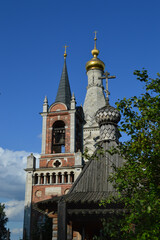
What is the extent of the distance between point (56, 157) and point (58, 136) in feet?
7.75

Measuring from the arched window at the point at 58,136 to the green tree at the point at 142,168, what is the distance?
18661 millimetres

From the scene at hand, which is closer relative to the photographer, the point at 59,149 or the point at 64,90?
the point at 59,149

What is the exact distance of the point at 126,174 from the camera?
7.31 m

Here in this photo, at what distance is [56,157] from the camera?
25297 mm

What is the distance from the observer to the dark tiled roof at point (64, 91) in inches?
1098

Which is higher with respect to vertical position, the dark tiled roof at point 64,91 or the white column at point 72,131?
the dark tiled roof at point 64,91

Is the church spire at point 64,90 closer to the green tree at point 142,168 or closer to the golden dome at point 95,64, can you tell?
the golden dome at point 95,64

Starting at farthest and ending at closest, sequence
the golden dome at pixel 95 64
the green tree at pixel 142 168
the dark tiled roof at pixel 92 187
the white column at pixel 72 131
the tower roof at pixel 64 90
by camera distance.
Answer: the golden dome at pixel 95 64, the tower roof at pixel 64 90, the white column at pixel 72 131, the dark tiled roof at pixel 92 187, the green tree at pixel 142 168

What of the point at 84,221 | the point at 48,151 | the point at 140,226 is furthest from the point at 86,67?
the point at 140,226

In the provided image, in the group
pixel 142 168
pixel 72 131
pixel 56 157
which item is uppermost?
pixel 72 131

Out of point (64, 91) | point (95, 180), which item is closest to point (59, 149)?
point (64, 91)

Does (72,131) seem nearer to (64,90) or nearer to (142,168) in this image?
(64,90)

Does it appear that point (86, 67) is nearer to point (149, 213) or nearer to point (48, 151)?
point (48, 151)

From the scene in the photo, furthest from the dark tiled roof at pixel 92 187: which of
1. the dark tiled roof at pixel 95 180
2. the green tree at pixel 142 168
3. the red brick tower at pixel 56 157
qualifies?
the red brick tower at pixel 56 157
